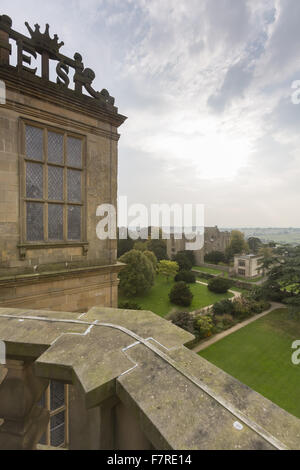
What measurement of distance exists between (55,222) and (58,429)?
471 cm

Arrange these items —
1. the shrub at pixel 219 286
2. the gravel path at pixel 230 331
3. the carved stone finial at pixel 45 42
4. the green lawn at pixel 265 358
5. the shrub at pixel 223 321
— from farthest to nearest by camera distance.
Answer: the shrub at pixel 219 286 → the shrub at pixel 223 321 → the gravel path at pixel 230 331 → the green lawn at pixel 265 358 → the carved stone finial at pixel 45 42

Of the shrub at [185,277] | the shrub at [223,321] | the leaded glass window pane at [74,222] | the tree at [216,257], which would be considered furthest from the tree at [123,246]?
the leaded glass window pane at [74,222]

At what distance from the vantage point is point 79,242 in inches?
255

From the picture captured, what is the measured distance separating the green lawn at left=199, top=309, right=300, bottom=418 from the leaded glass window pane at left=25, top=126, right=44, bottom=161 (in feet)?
52.9

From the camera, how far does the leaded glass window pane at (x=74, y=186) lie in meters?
6.42

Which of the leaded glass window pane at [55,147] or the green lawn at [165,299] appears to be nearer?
the leaded glass window pane at [55,147]

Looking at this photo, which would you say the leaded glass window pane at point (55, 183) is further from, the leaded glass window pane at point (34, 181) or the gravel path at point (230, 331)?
the gravel path at point (230, 331)

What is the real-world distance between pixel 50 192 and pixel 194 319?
17316 mm

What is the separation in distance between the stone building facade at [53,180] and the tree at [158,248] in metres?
40.5

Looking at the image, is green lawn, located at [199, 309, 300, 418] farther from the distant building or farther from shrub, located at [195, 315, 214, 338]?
the distant building

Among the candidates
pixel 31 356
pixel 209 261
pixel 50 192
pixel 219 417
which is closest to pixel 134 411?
pixel 219 417

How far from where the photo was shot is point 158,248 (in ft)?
157

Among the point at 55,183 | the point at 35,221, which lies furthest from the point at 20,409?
the point at 55,183

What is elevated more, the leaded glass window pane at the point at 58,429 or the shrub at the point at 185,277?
the leaded glass window pane at the point at 58,429
